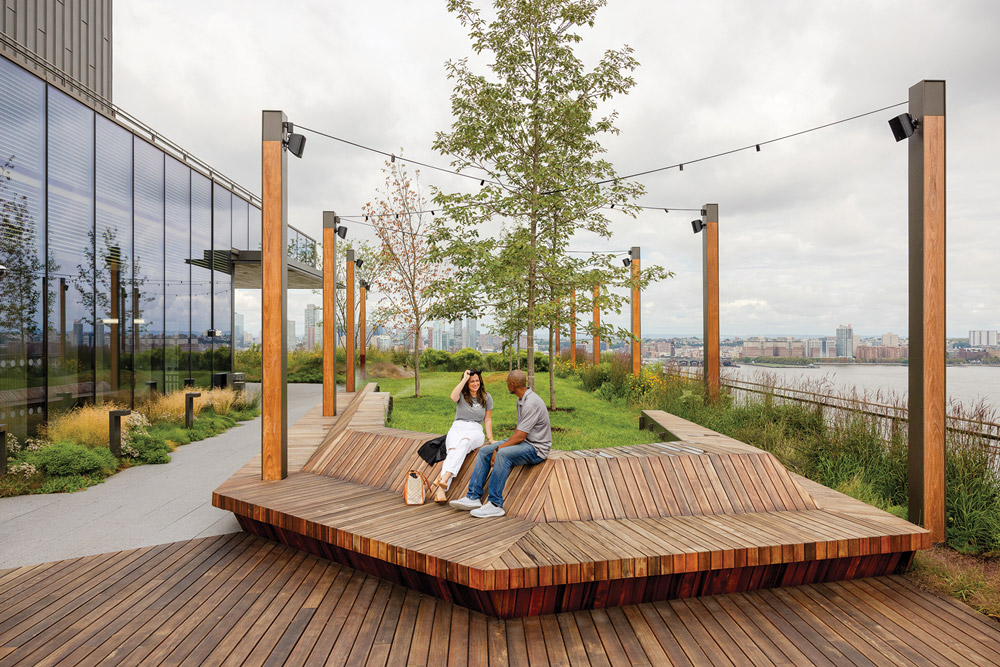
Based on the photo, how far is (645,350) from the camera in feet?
36.2

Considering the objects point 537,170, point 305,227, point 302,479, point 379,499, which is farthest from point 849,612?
point 305,227

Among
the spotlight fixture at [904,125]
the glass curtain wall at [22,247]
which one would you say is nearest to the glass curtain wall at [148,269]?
the glass curtain wall at [22,247]

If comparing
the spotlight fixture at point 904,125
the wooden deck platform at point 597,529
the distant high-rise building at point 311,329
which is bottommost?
the wooden deck platform at point 597,529

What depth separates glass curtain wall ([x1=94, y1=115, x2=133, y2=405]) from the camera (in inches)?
323

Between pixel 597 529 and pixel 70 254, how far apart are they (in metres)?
8.68

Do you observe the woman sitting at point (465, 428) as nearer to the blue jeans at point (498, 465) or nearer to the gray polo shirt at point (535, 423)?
the blue jeans at point (498, 465)

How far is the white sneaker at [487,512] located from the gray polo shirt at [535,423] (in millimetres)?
538

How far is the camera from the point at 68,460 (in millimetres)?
6145

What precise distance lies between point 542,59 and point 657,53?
1641mm

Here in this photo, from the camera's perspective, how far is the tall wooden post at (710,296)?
26.6 feet

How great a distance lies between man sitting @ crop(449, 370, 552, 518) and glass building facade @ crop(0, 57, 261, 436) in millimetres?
6726

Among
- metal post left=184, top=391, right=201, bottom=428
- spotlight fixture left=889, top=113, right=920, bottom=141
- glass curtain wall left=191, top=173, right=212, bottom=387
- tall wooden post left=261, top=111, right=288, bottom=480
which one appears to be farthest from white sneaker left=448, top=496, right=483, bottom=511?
glass curtain wall left=191, top=173, right=212, bottom=387

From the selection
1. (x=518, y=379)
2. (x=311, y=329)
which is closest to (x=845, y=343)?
(x=518, y=379)

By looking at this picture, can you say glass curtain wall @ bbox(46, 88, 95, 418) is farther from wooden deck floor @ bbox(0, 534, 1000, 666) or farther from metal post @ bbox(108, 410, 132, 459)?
wooden deck floor @ bbox(0, 534, 1000, 666)
